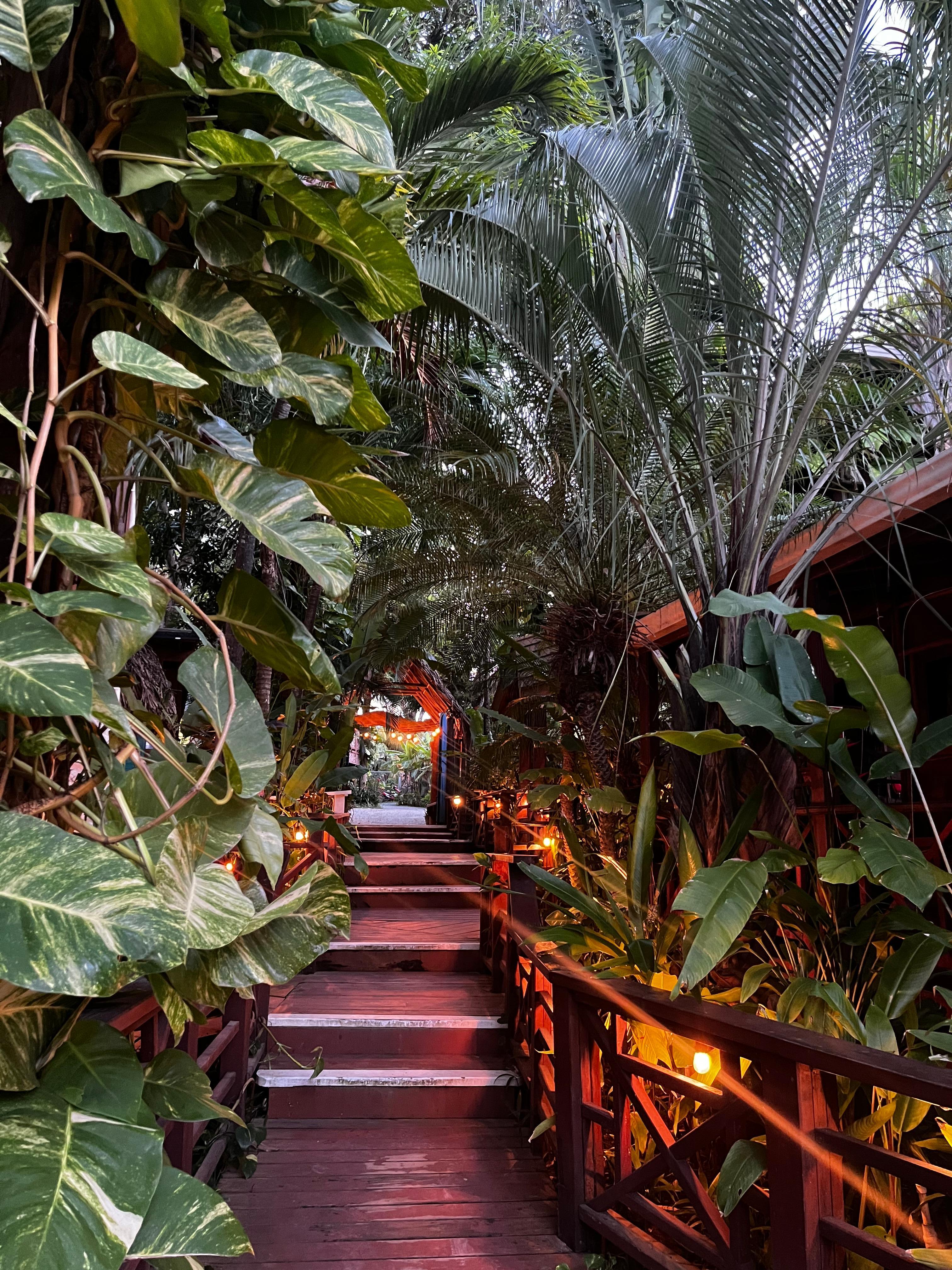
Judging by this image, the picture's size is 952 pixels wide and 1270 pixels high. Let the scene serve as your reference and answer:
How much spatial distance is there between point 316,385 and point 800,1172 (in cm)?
179

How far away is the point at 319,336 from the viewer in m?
1.12

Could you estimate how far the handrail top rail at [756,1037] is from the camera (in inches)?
59.9

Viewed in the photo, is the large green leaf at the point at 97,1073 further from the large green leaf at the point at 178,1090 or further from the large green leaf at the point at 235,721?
the large green leaf at the point at 235,721

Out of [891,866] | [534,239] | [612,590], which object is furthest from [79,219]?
[612,590]

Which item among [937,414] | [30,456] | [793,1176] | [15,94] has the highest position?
[937,414]

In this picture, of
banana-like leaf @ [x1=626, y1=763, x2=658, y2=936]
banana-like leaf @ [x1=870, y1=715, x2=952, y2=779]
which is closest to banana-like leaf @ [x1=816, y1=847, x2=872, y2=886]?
banana-like leaf @ [x1=870, y1=715, x2=952, y2=779]

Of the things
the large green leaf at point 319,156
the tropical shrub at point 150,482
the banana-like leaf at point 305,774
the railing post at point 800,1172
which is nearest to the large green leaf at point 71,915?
the tropical shrub at point 150,482

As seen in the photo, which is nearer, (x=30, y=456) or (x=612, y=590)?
(x=30, y=456)

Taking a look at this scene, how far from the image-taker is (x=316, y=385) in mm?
1011

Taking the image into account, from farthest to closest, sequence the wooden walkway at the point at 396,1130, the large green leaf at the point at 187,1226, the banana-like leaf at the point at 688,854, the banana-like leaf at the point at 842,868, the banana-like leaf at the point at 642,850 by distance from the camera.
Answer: the banana-like leaf at the point at 642,850, the wooden walkway at the point at 396,1130, the banana-like leaf at the point at 688,854, the banana-like leaf at the point at 842,868, the large green leaf at the point at 187,1226

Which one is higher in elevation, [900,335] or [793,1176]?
[900,335]

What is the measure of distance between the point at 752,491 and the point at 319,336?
6.19 ft

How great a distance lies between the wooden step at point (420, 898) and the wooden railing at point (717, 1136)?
4233mm

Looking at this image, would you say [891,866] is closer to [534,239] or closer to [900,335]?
[900,335]
